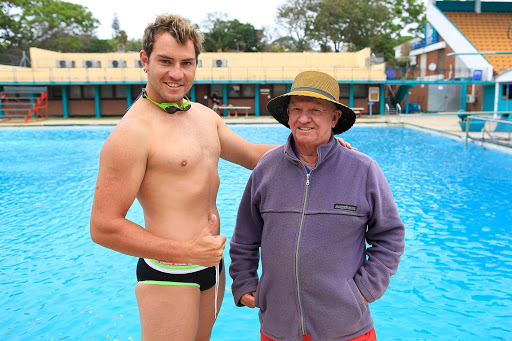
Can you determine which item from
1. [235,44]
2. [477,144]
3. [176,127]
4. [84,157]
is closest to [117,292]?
[176,127]

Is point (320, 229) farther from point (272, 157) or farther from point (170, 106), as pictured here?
point (170, 106)

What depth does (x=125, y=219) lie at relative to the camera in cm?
192

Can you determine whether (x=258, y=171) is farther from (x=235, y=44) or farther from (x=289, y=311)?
(x=235, y=44)

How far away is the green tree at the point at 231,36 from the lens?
4922 centimetres

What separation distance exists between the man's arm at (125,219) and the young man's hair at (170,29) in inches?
18.9

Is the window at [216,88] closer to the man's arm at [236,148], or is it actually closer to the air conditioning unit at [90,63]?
the air conditioning unit at [90,63]

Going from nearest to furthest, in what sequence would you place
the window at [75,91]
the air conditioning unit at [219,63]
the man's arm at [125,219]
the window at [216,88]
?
the man's arm at [125,219], the window at [75,91], the window at [216,88], the air conditioning unit at [219,63]

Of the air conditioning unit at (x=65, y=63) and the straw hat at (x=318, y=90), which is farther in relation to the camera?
the air conditioning unit at (x=65, y=63)

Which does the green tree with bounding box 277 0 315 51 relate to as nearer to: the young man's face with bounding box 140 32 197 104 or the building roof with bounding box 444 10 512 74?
the building roof with bounding box 444 10 512 74

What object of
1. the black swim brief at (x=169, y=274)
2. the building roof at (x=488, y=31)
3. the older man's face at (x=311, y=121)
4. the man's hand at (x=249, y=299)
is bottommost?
the man's hand at (x=249, y=299)

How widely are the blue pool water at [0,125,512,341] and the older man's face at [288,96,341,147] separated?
2993 mm

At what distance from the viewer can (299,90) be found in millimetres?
2100

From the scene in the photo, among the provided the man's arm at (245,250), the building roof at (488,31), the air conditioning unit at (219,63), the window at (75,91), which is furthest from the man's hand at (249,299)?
the building roof at (488,31)

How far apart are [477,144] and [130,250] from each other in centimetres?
1636
